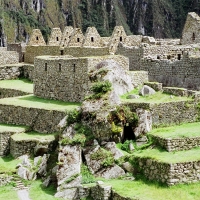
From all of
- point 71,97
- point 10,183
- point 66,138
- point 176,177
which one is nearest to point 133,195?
point 176,177

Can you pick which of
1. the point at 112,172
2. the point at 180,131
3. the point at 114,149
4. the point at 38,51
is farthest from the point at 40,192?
the point at 38,51

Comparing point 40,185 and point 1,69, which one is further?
point 1,69

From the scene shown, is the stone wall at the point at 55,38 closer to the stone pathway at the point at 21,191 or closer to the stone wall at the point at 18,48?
the stone wall at the point at 18,48

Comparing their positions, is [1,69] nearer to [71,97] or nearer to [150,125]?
[71,97]

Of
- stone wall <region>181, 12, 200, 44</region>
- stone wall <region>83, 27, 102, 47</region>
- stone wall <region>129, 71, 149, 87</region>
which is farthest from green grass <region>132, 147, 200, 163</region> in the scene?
stone wall <region>83, 27, 102, 47</region>

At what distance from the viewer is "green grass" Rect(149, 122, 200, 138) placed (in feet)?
72.1

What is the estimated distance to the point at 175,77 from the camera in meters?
29.3

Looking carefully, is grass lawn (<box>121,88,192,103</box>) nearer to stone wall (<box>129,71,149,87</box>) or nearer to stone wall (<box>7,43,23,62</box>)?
stone wall (<box>129,71,149,87</box>)

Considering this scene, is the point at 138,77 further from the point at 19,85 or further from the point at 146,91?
the point at 19,85

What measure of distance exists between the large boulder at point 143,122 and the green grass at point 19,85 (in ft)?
36.7

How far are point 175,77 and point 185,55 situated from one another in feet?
3.77

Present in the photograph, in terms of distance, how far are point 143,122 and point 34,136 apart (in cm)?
566

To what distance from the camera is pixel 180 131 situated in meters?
22.6

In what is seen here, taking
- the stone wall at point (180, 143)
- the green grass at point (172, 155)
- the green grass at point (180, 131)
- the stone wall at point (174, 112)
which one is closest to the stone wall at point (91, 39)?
the stone wall at point (174, 112)
